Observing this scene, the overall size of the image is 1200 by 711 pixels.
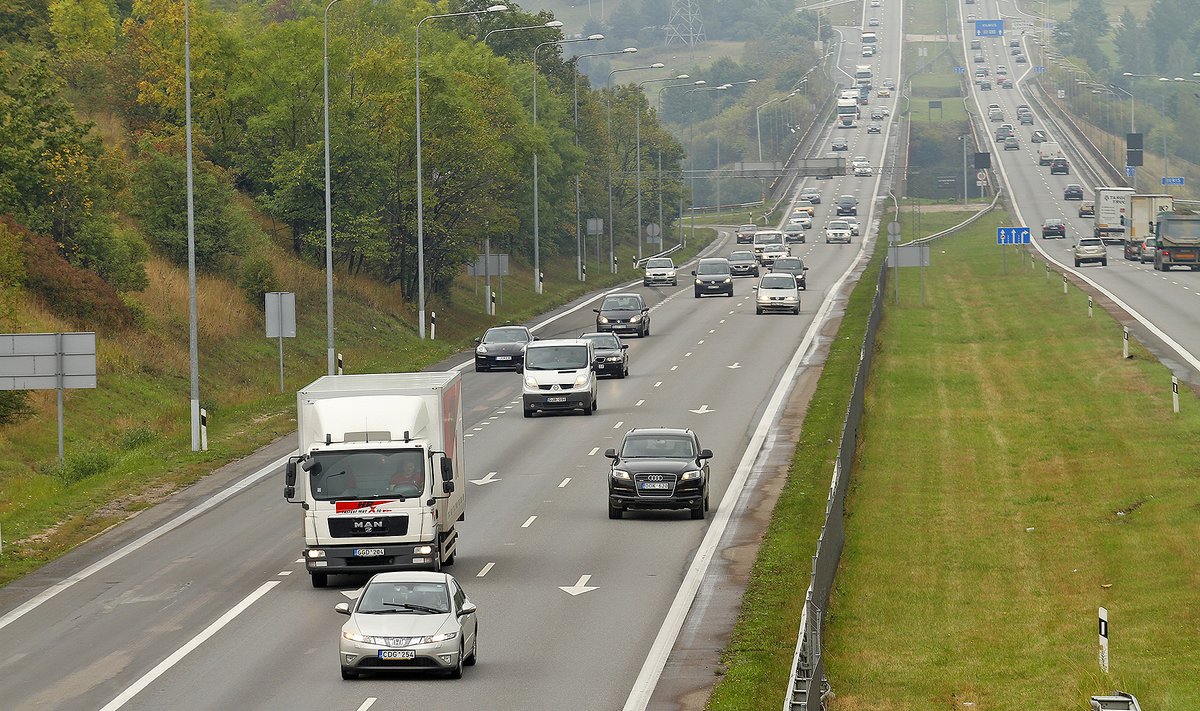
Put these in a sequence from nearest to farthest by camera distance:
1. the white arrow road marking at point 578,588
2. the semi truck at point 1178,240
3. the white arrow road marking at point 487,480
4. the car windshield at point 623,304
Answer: the white arrow road marking at point 578,588 → the white arrow road marking at point 487,480 → the car windshield at point 623,304 → the semi truck at point 1178,240

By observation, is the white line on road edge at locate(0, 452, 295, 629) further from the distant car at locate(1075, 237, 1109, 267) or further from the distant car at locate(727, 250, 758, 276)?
the distant car at locate(1075, 237, 1109, 267)

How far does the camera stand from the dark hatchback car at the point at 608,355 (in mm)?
55356

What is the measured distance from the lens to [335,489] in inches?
1062

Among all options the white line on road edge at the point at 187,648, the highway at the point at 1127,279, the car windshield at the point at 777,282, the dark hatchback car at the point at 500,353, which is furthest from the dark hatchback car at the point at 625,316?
the white line on road edge at the point at 187,648

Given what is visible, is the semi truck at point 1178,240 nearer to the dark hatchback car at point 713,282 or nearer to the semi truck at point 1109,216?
the semi truck at point 1109,216

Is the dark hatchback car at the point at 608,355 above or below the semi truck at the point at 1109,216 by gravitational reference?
below

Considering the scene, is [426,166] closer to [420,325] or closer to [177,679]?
[420,325]

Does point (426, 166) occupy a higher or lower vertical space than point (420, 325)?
higher

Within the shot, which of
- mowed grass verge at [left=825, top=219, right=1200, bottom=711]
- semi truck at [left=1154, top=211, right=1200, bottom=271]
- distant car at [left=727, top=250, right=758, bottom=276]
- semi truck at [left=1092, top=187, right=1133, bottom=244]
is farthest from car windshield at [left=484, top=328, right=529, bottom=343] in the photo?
semi truck at [left=1092, top=187, right=1133, bottom=244]

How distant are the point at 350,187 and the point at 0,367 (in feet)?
116

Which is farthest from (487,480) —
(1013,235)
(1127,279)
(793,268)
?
(1013,235)

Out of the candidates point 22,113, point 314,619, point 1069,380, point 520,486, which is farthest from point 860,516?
point 22,113

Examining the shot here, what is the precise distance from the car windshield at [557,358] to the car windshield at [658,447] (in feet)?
47.0

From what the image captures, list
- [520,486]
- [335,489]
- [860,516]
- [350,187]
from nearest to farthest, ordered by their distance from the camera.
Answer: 1. [335,489]
2. [860,516]
3. [520,486]
4. [350,187]
